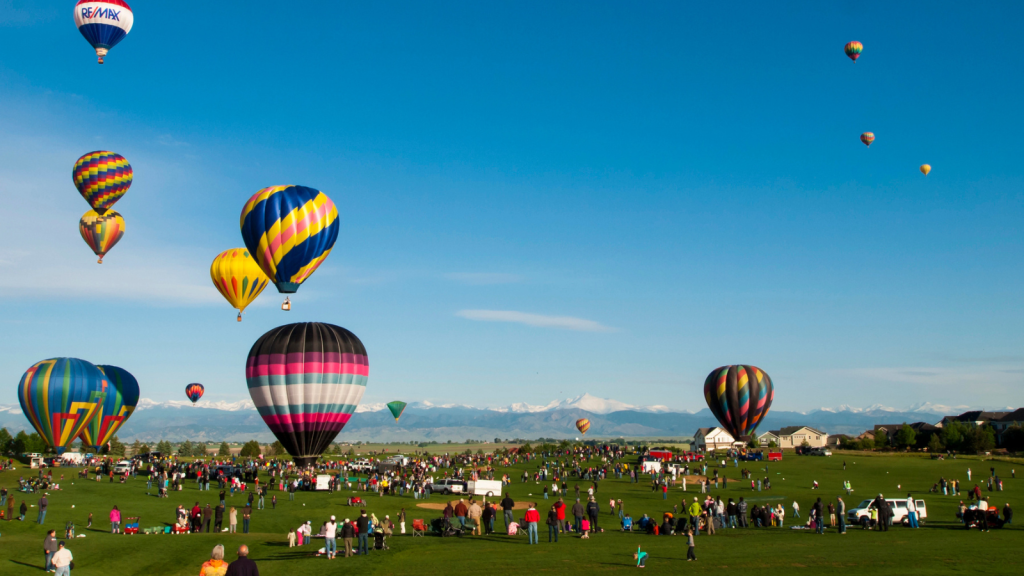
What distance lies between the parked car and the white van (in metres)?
1.18

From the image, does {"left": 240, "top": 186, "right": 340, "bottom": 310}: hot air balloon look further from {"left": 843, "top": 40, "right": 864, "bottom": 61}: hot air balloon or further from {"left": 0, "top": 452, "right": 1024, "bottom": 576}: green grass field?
{"left": 843, "top": 40, "right": 864, "bottom": 61}: hot air balloon

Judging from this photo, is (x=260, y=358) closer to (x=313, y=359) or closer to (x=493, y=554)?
(x=313, y=359)

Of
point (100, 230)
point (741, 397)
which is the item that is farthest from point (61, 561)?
point (100, 230)

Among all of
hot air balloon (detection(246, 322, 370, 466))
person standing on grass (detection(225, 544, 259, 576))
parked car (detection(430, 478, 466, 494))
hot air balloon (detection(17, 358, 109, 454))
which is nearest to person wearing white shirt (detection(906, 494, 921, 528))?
parked car (detection(430, 478, 466, 494))

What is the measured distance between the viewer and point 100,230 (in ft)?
233

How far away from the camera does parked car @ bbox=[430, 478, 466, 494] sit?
5434 cm

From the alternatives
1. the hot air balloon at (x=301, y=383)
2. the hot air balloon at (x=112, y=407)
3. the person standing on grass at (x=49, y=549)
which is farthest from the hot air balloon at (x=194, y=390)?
the person standing on grass at (x=49, y=549)

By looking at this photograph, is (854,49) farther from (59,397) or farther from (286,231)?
(59,397)

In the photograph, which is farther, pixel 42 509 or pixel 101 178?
pixel 101 178

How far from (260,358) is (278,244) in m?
7.52

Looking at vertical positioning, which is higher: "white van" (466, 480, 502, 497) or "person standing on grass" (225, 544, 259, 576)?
"person standing on grass" (225, 544, 259, 576)

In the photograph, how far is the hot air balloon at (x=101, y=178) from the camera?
2623 inches

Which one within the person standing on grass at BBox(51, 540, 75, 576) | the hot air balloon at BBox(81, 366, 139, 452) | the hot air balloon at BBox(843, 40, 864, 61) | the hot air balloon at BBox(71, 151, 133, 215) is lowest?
the person standing on grass at BBox(51, 540, 75, 576)

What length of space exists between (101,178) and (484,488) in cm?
4275
